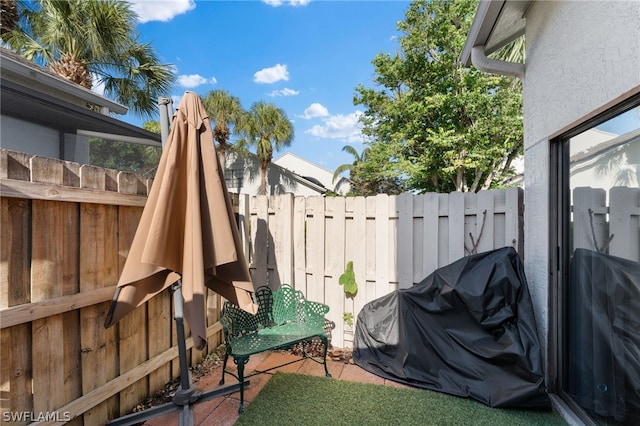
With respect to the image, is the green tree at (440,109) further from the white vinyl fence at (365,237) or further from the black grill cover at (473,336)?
the black grill cover at (473,336)

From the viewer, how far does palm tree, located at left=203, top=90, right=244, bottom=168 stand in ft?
50.0

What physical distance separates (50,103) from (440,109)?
12668 millimetres

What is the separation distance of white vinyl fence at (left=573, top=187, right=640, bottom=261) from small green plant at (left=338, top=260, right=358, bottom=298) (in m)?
1.96

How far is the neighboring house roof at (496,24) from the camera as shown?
237 centimetres

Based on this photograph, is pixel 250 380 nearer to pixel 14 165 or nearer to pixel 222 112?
pixel 14 165

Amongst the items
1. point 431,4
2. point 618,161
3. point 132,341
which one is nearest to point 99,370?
point 132,341

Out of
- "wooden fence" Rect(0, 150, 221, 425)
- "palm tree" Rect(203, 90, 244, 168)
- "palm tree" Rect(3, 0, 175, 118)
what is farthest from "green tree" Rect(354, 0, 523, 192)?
"wooden fence" Rect(0, 150, 221, 425)

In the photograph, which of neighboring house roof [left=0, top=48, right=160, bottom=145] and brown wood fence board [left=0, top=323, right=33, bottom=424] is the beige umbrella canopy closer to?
brown wood fence board [left=0, top=323, right=33, bottom=424]

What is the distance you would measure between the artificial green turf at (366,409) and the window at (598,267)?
0.46 meters

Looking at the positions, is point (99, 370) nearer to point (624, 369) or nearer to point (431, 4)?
point (624, 369)

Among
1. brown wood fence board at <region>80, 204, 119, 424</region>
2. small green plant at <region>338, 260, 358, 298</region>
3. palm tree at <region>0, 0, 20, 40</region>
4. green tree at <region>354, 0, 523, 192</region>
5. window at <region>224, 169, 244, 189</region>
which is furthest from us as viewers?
window at <region>224, 169, 244, 189</region>

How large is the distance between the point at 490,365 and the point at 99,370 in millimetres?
2865

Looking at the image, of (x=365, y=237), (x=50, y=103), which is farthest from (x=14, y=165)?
(x=365, y=237)

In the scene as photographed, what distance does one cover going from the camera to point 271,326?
9.87 ft
